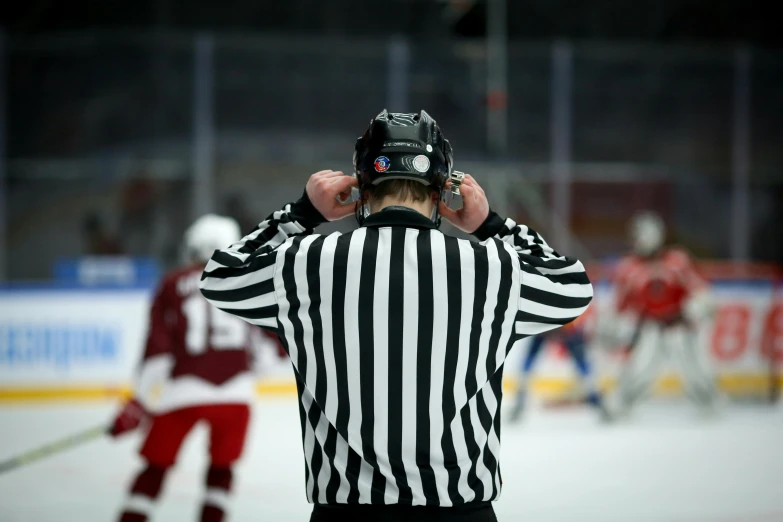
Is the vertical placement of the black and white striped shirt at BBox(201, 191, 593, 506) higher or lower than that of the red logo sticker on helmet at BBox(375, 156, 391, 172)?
lower

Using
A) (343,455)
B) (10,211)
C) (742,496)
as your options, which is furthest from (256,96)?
(343,455)

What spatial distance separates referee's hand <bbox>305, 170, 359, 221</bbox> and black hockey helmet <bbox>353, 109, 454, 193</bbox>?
0.03 metres

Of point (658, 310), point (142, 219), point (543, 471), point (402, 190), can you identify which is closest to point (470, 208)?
point (402, 190)

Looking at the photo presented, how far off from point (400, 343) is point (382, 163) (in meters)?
0.26

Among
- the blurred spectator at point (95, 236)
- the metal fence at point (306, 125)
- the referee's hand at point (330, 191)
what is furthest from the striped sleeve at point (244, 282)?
the blurred spectator at point (95, 236)

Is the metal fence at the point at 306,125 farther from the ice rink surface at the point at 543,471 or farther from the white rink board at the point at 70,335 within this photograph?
the ice rink surface at the point at 543,471

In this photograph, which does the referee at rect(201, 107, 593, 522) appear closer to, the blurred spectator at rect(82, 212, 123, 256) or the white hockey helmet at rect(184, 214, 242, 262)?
the white hockey helmet at rect(184, 214, 242, 262)

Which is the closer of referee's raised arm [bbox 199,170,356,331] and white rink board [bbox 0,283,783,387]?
referee's raised arm [bbox 199,170,356,331]

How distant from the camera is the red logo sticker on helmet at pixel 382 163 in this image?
4.50 ft

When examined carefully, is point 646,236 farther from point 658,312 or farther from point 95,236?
point 95,236

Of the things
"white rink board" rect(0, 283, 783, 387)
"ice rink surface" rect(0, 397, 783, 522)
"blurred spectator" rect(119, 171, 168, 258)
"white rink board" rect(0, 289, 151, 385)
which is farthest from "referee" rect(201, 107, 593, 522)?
"blurred spectator" rect(119, 171, 168, 258)

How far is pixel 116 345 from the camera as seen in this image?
7242 mm

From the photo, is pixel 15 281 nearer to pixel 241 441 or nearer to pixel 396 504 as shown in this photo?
pixel 241 441

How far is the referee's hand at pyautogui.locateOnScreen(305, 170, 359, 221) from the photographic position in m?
1.46
